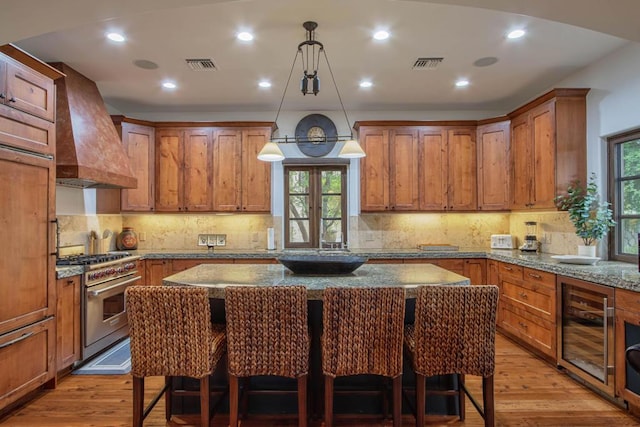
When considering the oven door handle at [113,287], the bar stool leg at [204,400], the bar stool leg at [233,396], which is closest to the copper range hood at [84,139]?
the oven door handle at [113,287]

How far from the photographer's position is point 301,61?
3668mm

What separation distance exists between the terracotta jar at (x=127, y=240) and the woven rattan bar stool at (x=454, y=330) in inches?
165

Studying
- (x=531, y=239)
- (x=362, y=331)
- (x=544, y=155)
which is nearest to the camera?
(x=362, y=331)

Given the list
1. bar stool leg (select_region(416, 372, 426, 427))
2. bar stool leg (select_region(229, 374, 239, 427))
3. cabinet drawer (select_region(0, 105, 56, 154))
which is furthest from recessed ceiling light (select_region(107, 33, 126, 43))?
bar stool leg (select_region(416, 372, 426, 427))

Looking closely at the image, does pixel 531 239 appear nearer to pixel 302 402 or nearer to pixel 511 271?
pixel 511 271

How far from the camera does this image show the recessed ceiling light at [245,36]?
10.1 feet

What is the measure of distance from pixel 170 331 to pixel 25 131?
1.97 meters

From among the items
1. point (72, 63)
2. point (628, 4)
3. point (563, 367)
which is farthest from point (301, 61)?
point (563, 367)

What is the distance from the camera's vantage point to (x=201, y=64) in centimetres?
369

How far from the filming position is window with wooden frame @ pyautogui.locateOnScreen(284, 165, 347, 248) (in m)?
5.23

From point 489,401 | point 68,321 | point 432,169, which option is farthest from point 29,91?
point 432,169

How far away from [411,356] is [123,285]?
10.5 feet

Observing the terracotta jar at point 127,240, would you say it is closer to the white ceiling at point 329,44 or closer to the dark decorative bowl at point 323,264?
the white ceiling at point 329,44

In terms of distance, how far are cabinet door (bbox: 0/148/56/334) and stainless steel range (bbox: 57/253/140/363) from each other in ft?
1.64
